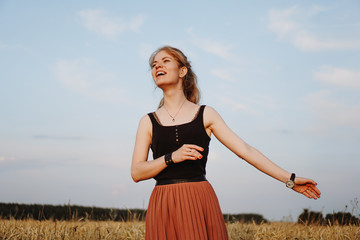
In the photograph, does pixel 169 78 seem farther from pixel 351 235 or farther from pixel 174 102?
pixel 351 235

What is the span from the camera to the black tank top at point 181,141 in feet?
9.95

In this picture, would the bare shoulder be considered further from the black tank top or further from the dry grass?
the dry grass

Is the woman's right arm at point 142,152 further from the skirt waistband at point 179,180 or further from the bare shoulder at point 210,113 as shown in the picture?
the bare shoulder at point 210,113

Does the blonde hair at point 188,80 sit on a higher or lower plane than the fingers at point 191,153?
higher

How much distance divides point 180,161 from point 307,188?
122 cm

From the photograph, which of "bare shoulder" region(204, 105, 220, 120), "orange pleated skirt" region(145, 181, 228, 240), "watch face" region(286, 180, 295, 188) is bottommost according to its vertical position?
"orange pleated skirt" region(145, 181, 228, 240)

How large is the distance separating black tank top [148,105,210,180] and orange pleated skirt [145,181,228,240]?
99mm

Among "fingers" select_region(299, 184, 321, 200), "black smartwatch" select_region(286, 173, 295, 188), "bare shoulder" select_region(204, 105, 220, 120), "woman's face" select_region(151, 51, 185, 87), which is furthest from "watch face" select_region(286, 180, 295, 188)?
"woman's face" select_region(151, 51, 185, 87)

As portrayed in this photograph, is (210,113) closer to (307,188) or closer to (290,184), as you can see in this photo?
(290,184)

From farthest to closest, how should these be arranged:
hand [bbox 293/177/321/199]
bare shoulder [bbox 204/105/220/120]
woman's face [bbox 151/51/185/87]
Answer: woman's face [bbox 151/51/185/87] < bare shoulder [bbox 204/105/220/120] < hand [bbox 293/177/321/199]

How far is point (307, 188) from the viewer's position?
3197 millimetres

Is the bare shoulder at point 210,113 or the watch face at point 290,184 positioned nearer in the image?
the watch face at point 290,184

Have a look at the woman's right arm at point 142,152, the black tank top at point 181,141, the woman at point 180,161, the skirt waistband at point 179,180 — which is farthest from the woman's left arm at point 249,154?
the woman's right arm at point 142,152

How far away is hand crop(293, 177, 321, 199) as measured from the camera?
3146 millimetres
